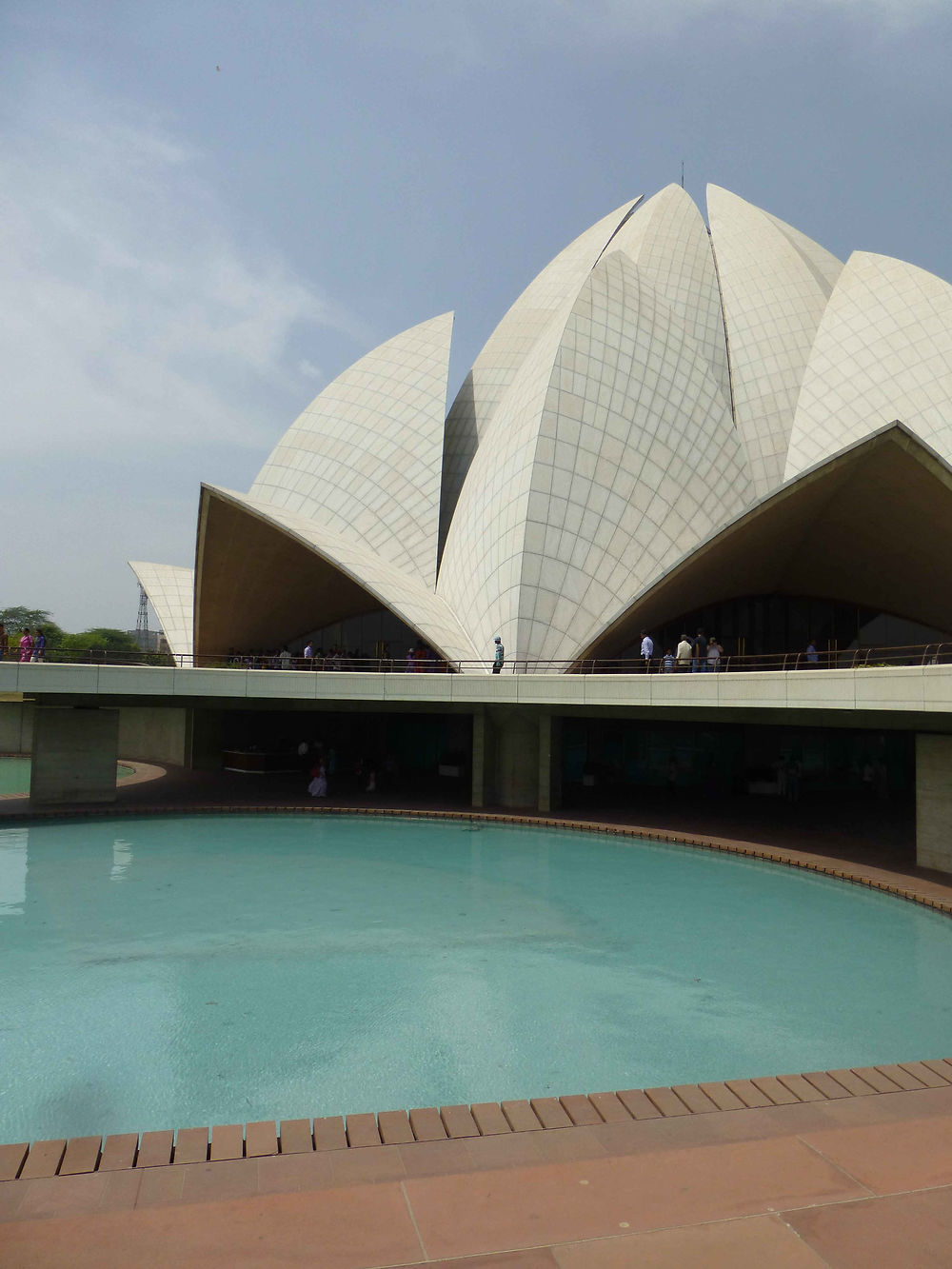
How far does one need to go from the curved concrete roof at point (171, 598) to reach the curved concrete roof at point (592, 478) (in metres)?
12.8

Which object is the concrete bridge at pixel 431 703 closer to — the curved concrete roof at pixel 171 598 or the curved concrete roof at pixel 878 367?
the curved concrete roof at pixel 878 367

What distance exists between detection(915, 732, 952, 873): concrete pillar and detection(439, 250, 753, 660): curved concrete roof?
860 cm

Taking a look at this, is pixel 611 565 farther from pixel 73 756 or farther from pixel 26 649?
pixel 26 649

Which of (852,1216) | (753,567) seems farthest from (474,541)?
(852,1216)

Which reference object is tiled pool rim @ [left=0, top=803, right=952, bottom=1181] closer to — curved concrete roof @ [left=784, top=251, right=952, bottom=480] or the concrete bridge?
the concrete bridge

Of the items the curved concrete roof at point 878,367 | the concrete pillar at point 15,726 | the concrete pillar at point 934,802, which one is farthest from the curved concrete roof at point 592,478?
the concrete pillar at point 15,726

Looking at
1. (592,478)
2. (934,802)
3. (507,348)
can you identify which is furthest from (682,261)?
(934,802)

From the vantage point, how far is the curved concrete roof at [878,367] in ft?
76.2

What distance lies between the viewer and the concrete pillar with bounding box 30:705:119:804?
18.2m

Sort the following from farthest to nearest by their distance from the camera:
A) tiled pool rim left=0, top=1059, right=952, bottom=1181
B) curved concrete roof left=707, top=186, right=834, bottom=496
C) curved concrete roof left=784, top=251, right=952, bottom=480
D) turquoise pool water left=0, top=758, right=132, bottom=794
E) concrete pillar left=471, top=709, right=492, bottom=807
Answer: curved concrete roof left=707, top=186, right=834, bottom=496, curved concrete roof left=784, top=251, right=952, bottom=480, turquoise pool water left=0, top=758, right=132, bottom=794, concrete pillar left=471, top=709, right=492, bottom=807, tiled pool rim left=0, top=1059, right=952, bottom=1181

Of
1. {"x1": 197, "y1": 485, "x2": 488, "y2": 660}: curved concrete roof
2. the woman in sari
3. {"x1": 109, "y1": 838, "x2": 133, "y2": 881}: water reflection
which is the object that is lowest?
{"x1": 109, "y1": 838, "x2": 133, "y2": 881}: water reflection

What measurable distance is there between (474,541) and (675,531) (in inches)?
204

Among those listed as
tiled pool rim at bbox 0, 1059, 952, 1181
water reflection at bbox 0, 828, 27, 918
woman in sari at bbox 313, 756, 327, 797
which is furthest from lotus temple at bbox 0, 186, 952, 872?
tiled pool rim at bbox 0, 1059, 952, 1181

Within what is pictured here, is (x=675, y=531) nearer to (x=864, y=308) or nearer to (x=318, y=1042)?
(x=864, y=308)
